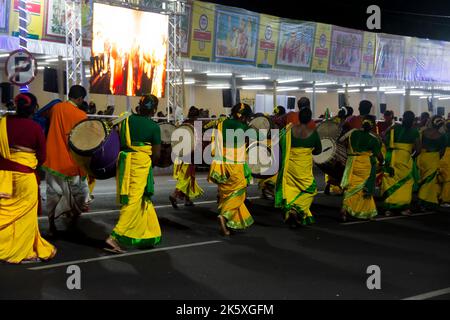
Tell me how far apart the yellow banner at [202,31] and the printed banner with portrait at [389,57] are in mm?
10006

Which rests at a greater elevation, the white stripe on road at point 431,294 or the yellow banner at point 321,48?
the yellow banner at point 321,48

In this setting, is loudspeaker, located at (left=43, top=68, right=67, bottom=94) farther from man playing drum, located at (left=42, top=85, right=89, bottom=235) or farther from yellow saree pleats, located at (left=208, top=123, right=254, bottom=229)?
yellow saree pleats, located at (left=208, top=123, right=254, bottom=229)

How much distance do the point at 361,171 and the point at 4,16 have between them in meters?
9.89

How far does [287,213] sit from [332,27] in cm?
1632

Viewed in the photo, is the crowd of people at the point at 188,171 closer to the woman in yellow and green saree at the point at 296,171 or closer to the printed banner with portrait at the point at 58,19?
the woman in yellow and green saree at the point at 296,171

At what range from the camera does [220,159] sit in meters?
8.40

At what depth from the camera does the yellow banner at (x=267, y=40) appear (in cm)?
2073

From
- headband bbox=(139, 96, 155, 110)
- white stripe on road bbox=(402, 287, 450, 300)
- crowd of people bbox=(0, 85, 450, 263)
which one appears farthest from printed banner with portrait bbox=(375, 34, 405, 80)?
white stripe on road bbox=(402, 287, 450, 300)

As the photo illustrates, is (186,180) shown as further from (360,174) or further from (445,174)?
(445,174)

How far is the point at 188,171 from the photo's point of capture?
1077cm

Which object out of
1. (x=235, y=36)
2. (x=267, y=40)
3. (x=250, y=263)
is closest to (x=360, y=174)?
(x=250, y=263)

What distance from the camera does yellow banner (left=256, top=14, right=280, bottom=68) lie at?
68.0 feet

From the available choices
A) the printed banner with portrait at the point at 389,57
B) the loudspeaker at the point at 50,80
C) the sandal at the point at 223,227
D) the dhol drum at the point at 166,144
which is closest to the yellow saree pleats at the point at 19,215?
the dhol drum at the point at 166,144
